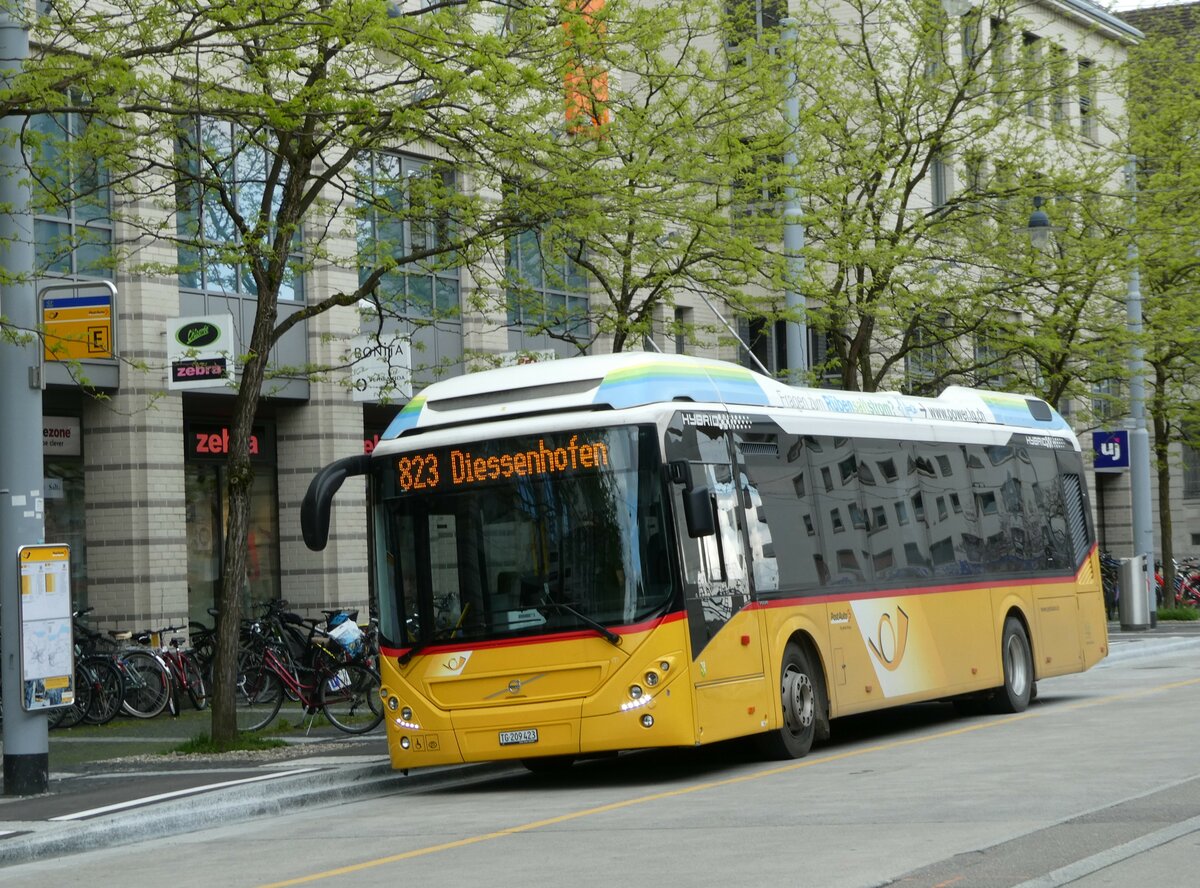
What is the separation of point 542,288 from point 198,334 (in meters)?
6.97

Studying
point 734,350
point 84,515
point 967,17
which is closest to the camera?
point 84,515

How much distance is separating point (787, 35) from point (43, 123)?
8.88 meters

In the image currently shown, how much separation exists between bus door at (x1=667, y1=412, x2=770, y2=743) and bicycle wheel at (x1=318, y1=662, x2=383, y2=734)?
542cm

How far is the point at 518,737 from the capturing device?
13750 millimetres

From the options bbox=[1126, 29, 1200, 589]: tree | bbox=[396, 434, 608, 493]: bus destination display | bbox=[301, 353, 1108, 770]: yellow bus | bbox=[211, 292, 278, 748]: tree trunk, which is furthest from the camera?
bbox=[1126, 29, 1200, 589]: tree

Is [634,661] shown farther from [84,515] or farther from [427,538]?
[84,515]

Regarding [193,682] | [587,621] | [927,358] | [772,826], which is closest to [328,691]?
[193,682]

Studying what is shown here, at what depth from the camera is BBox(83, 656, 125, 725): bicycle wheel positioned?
68.9 ft

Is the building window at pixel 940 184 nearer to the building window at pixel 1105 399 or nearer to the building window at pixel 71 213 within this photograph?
the building window at pixel 1105 399

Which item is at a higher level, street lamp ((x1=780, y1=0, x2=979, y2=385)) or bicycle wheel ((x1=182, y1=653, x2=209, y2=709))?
street lamp ((x1=780, y1=0, x2=979, y2=385))

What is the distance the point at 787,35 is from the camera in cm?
2325

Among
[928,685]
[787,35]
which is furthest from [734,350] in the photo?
[928,685]

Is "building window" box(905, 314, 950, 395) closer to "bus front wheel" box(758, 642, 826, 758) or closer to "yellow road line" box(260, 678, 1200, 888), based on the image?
"yellow road line" box(260, 678, 1200, 888)

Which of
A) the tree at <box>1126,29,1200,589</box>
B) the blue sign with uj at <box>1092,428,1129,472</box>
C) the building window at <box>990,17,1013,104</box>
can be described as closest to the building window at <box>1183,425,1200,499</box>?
the tree at <box>1126,29,1200,589</box>
